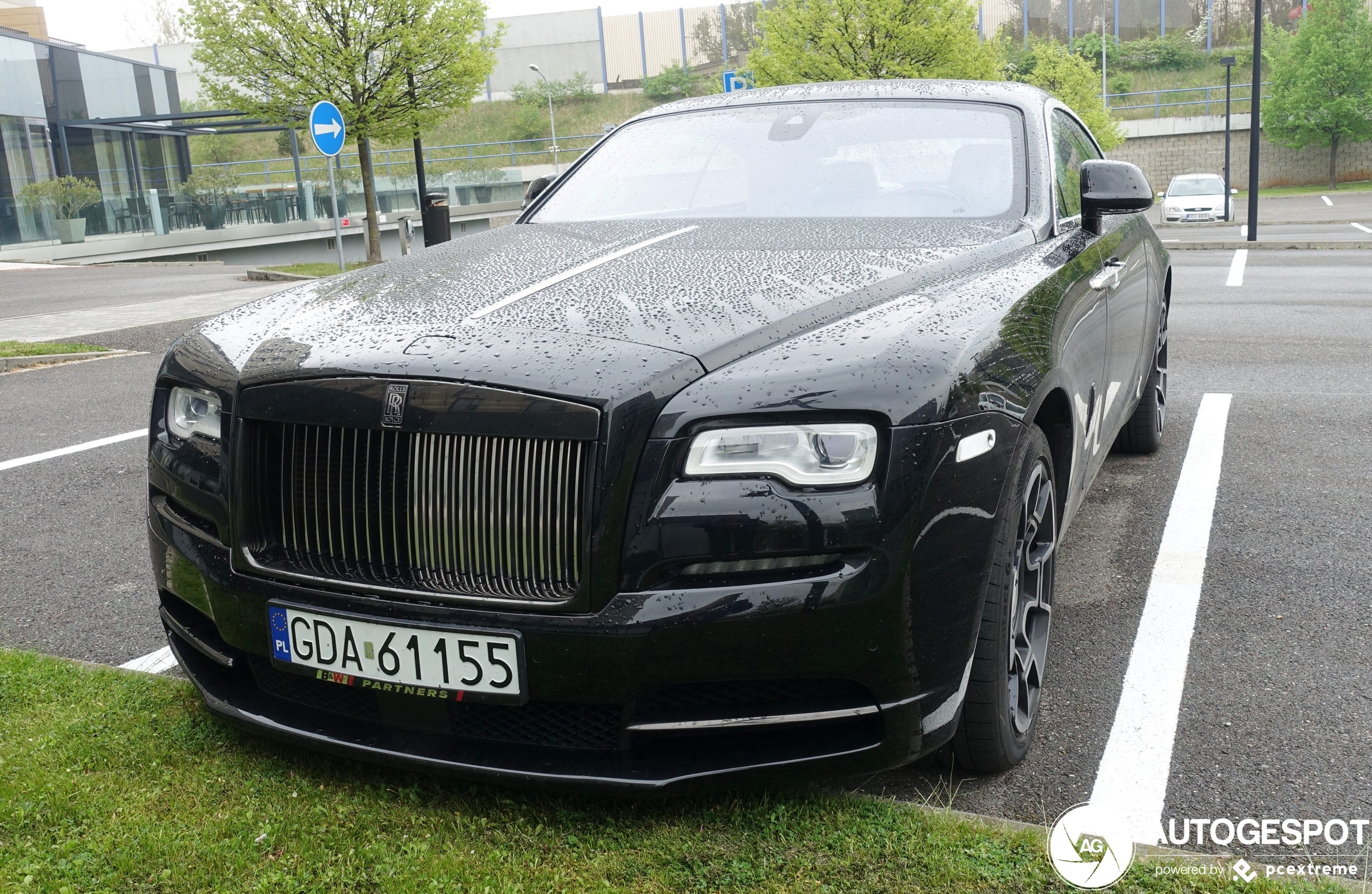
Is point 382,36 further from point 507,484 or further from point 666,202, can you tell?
point 507,484

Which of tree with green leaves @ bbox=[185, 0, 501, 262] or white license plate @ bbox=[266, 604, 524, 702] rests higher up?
tree with green leaves @ bbox=[185, 0, 501, 262]

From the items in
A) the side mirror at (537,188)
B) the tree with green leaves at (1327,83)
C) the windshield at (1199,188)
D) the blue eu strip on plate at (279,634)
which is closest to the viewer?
the blue eu strip on plate at (279,634)

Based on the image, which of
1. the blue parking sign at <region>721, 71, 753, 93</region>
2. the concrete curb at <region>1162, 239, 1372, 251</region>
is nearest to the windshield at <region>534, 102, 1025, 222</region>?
the concrete curb at <region>1162, 239, 1372, 251</region>

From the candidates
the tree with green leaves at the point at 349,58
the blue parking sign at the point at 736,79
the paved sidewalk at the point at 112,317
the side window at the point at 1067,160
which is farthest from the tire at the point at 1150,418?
the tree with green leaves at the point at 349,58

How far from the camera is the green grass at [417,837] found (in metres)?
2.14

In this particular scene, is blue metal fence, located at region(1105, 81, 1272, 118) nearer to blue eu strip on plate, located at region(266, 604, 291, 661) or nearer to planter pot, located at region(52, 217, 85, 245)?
planter pot, located at region(52, 217, 85, 245)

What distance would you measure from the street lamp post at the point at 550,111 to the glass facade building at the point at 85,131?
1374 centimetres

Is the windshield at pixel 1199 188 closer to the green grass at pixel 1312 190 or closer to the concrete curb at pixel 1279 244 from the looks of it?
the concrete curb at pixel 1279 244

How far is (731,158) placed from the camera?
384 centimetres

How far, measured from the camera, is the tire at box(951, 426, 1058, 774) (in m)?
2.36

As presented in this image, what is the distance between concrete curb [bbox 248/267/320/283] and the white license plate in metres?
17.8

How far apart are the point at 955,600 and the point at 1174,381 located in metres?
5.71

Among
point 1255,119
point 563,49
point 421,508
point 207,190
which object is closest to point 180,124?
point 207,190
